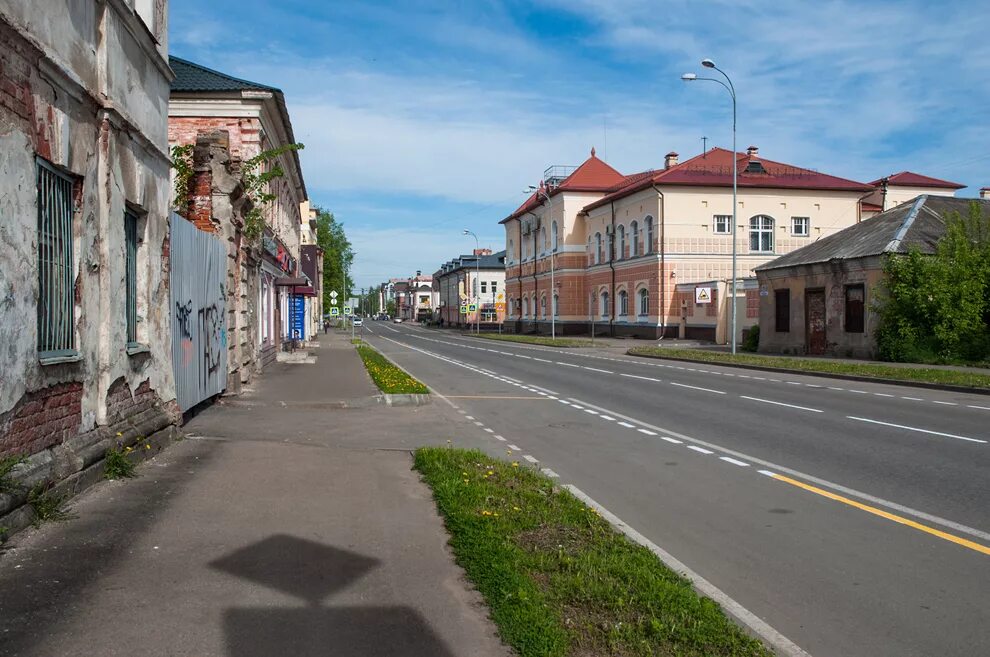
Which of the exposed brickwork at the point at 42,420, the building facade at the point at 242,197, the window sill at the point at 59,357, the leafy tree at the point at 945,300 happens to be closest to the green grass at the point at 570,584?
the exposed brickwork at the point at 42,420

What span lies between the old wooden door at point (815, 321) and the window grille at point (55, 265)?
28804mm

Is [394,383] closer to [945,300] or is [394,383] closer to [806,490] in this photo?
[806,490]

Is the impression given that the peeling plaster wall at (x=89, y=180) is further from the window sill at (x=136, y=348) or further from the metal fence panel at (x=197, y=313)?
the metal fence panel at (x=197, y=313)

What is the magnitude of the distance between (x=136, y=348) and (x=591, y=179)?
2389 inches

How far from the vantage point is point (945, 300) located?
25609 mm

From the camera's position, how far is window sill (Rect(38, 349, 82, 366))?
19.5ft

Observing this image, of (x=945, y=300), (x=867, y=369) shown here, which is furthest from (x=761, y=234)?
(x=867, y=369)

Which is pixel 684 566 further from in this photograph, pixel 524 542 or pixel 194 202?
pixel 194 202

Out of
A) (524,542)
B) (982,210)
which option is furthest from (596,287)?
(524,542)

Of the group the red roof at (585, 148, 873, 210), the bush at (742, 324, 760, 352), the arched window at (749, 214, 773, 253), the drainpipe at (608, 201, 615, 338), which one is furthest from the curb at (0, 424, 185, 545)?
the drainpipe at (608, 201, 615, 338)

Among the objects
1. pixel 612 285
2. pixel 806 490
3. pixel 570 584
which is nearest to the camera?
pixel 570 584

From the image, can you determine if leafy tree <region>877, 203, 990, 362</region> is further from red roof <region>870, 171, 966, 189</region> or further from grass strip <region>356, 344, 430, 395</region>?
red roof <region>870, 171, 966, 189</region>

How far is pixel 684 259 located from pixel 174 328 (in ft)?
143

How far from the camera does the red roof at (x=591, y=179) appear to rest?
63062 mm
